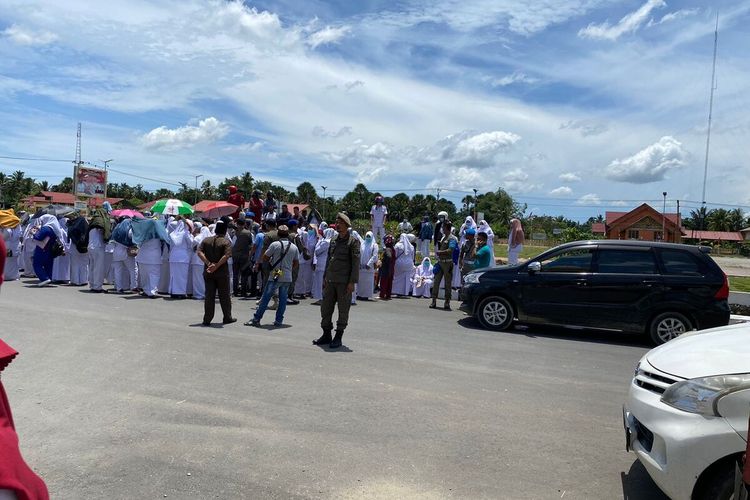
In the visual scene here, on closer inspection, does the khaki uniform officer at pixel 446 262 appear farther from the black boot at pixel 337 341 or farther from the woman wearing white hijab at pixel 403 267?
the black boot at pixel 337 341

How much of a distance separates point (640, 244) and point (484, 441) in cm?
671

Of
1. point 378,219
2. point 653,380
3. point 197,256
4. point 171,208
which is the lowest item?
point 653,380

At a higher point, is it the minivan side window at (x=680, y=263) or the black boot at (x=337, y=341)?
the minivan side window at (x=680, y=263)

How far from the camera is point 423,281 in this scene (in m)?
15.6

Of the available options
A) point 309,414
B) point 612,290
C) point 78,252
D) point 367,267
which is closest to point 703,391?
point 309,414

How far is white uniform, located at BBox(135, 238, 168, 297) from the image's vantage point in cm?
1296

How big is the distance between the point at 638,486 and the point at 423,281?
37.4ft

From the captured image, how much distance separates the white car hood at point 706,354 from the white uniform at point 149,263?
11216 millimetres

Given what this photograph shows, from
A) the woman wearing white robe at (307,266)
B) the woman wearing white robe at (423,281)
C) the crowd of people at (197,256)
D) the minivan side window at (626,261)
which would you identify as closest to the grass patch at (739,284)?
the crowd of people at (197,256)

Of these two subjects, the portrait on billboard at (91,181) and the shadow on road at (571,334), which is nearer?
the shadow on road at (571,334)

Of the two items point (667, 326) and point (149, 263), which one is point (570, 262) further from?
point (149, 263)

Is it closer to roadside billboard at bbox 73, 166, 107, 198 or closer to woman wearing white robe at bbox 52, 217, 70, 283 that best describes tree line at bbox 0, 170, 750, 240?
roadside billboard at bbox 73, 166, 107, 198

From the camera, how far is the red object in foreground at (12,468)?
4.91 ft

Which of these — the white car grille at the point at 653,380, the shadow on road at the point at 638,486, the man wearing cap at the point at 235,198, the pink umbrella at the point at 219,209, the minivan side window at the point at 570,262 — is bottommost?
the shadow on road at the point at 638,486
